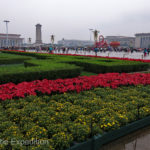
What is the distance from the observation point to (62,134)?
3693 millimetres

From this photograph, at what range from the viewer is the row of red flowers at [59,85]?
6245mm

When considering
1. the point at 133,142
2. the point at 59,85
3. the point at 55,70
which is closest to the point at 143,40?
the point at 55,70

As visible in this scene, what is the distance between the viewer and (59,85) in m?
7.12

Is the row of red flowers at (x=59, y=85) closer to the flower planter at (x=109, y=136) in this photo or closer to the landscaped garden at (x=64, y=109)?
the landscaped garden at (x=64, y=109)

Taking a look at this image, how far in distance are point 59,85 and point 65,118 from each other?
266 centimetres

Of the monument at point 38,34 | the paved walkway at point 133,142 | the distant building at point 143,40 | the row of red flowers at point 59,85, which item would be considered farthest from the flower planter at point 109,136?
the distant building at point 143,40

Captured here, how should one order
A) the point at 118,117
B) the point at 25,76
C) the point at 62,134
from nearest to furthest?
1. the point at 62,134
2. the point at 118,117
3. the point at 25,76

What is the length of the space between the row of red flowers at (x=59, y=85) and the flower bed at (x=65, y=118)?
1.20 ft

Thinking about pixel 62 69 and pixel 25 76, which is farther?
pixel 62 69

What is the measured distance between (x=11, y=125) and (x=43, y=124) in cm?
70

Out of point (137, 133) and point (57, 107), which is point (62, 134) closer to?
point (57, 107)

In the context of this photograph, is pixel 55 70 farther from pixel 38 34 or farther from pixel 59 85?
pixel 38 34

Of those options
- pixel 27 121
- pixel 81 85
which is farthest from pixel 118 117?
pixel 81 85

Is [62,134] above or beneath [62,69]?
beneath
